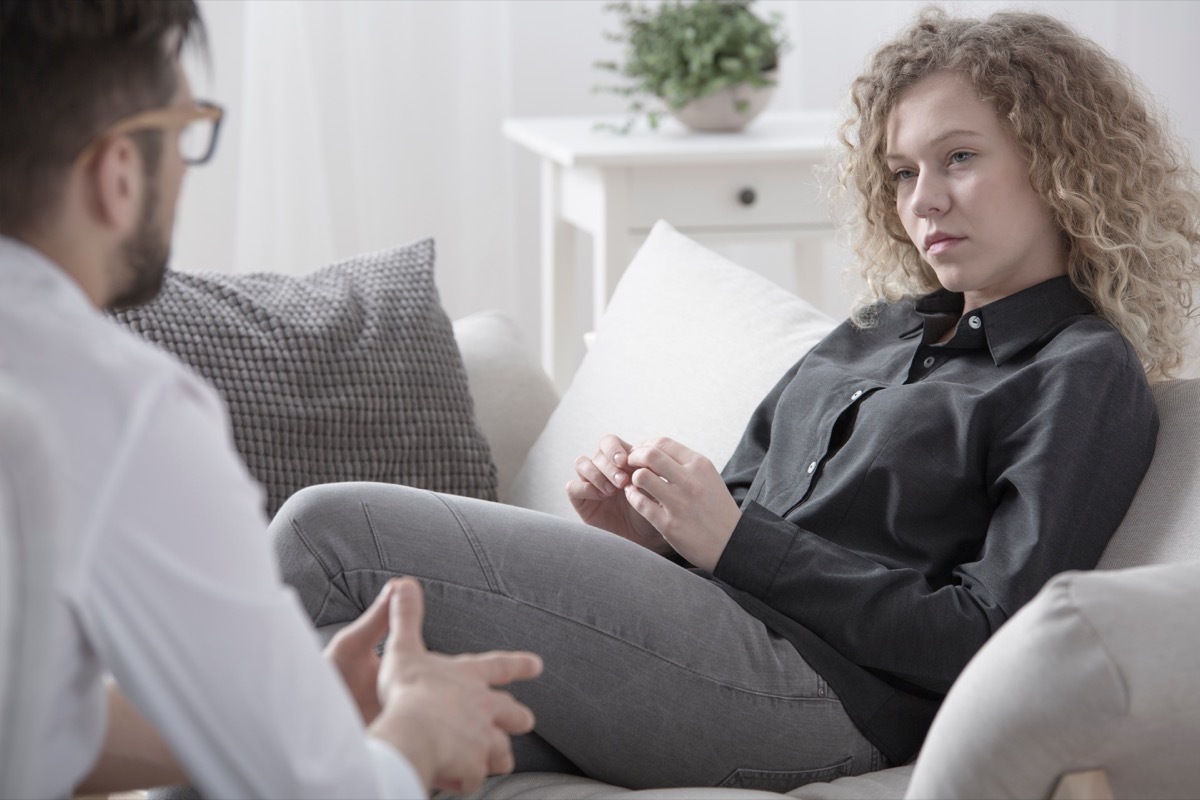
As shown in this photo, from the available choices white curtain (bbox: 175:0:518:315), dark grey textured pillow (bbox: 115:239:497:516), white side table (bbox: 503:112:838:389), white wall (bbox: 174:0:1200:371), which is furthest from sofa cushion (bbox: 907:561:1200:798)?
white curtain (bbox: 175:0:518:315)

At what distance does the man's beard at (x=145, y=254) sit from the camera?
29.7 inches

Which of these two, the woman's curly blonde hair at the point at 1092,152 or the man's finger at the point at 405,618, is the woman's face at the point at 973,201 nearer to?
the woman's curly blonde hair at the point at 1092,152

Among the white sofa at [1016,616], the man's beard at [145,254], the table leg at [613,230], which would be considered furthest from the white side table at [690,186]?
the man's beard at [145,254]

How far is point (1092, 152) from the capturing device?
1.35m

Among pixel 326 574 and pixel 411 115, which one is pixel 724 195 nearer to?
pixel 411 115

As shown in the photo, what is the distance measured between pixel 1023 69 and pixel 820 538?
0.51 m

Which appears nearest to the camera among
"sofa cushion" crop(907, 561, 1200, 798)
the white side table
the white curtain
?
"sofa cushion" crop(907, 561, 1200, 798)

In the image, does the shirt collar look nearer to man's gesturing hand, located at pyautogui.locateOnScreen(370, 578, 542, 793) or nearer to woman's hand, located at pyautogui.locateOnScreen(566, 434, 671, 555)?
woman's hand, located at pyautogui.locateOnScreen(566, 434, 671, 555)

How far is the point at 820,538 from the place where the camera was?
1276mm

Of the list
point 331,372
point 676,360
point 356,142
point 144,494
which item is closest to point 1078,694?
point 144,494

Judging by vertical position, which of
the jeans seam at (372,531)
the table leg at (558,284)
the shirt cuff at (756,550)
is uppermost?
the jeans seam at (372,531)

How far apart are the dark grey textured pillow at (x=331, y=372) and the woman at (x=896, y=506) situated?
1.07 ft

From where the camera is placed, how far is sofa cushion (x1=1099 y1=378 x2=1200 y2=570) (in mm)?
1171

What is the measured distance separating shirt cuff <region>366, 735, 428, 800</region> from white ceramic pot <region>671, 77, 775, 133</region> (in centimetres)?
206
